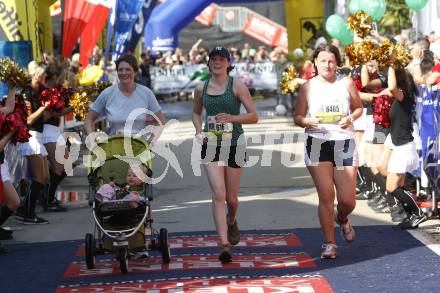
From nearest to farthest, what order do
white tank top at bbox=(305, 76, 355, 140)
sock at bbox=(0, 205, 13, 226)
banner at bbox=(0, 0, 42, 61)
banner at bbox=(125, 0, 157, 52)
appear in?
white tank top at bbox=(305, 76, 355, 140) → sock at bbox=(0, 205, 13, 226) → banner at bbox=(0, 0, 42, 61) → banner at bbox=(125, 0, 157, 52)

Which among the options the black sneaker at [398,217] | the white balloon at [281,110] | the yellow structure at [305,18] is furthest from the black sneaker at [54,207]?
the white balloon at [281,110]

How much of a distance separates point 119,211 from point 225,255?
3.41 ft

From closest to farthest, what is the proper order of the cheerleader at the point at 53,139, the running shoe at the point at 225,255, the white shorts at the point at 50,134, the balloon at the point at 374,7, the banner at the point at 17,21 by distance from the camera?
the running shoe at the point at 225,255, the cheerleader at the point at 53,139, the white shorts at the point at 50,134, the banner at the point at 17,21, the balloon at the point at 374,7

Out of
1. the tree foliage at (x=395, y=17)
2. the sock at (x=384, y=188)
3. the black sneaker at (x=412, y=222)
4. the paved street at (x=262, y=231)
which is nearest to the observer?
the paved street at (x=262, y=231)

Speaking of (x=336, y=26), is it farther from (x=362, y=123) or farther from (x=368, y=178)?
(x=368, y=178)

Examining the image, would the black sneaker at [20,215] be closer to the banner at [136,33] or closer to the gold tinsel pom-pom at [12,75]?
the gold tinsel pom-pom at [12,75]

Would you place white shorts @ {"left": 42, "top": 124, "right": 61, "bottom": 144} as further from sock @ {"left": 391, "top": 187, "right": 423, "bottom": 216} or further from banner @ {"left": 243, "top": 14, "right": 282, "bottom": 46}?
banner @ {"left": 243, "top": 14, "right": 282, "bottom": 46}

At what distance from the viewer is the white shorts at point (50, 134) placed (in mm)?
15219

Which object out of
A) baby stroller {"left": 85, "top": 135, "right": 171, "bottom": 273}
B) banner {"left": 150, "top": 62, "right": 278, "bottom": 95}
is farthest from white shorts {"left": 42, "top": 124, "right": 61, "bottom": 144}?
banner {"left": 150, "top": 62, "right": 278, "bottom": 95}

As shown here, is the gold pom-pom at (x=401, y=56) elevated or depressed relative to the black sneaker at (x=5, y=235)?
elevated

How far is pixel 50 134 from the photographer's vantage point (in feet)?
50.1

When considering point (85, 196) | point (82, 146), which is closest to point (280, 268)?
point (85, 196)

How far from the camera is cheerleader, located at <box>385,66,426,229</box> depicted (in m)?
12.9

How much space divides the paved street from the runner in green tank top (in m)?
0.66
